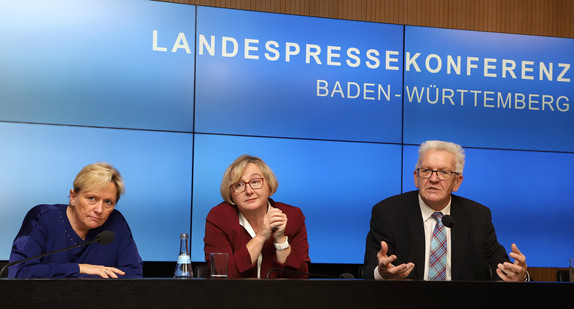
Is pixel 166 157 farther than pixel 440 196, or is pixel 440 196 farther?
pixel 166 157

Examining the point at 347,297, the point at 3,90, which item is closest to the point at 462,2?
the point at 3,90

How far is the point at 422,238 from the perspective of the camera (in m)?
2.88

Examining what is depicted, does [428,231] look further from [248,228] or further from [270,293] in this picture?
[270,293]

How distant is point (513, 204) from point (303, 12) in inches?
78.1

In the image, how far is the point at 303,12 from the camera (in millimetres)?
4480

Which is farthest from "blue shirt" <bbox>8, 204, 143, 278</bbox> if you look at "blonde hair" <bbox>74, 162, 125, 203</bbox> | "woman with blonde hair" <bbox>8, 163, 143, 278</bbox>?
"blonde hair" <bbox>74, 162, 125, 203</bbox>

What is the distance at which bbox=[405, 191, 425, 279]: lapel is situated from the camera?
284 cm

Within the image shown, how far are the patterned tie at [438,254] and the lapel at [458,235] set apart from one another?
0.04m

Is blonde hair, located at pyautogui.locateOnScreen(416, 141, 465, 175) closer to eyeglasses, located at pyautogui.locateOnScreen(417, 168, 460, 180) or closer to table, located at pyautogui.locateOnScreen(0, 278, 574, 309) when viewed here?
eyeglasses, located at pyautogui.locateOnScreen(417, 168, 460, 180)

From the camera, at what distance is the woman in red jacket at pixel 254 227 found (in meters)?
2.91

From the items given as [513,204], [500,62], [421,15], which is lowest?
[513,204]

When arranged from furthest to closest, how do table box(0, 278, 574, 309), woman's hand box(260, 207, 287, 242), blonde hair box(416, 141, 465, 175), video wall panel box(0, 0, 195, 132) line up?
video wall panel box(0, 0, 195, 132) < blonde hair box(416, 141, 465, 175) < woman's hand box(260, 207, 287, 242) < table box(0, 278, 574, 309)

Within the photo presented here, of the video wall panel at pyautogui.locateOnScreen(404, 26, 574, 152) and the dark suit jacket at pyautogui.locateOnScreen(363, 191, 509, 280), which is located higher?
the video wall panel at pyautogui.locateOnScreen(404, 26, 574, 152)

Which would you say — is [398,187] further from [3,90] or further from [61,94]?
[3,90]
